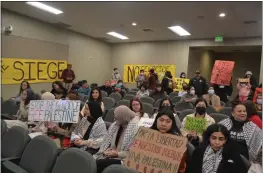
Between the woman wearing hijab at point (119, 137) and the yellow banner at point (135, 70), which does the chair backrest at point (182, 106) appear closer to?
the woman wearing hijab at point (119, 137)

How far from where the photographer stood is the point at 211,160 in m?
2.11

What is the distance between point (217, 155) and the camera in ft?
6.91

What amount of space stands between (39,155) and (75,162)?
0.55 meters

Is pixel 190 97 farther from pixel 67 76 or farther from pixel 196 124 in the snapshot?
pixel 67 76

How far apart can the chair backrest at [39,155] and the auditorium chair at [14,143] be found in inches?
4.4

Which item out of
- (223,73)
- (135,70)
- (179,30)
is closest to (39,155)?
(223,73)

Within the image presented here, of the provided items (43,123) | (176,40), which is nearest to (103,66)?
(176,40)

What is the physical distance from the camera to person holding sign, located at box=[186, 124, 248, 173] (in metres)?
2.03

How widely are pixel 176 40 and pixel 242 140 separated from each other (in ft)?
32.3

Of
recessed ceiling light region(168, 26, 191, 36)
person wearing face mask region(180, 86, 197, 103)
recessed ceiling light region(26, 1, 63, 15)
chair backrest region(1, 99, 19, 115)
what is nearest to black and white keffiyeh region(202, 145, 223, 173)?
person wearing face mask region(180, 86, 197, 103)

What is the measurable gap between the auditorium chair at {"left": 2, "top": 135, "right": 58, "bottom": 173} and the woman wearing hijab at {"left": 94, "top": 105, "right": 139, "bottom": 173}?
552 mm

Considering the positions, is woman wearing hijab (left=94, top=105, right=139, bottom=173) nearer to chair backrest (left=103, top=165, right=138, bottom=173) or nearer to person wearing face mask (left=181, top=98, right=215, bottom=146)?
person wearing face mask (left=181, top=98, right=215, bottom=146)

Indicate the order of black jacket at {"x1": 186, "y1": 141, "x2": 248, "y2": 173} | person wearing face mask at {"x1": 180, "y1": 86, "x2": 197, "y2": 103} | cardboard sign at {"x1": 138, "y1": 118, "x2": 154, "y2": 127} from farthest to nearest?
person wearing face mask at {"x1": 180, "y1": 86, "x2": 197, "y2": 103} → cardboard sign at {"x1": 138, "y1": 118, "x2": 154, "y2": 127} → black jacket at {"x1": 186, "y1": 141, "x2": 248, "y2": 173}

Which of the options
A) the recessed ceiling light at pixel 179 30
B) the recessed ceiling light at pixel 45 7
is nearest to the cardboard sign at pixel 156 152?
the recessed ceiling light at pixel 45 7
